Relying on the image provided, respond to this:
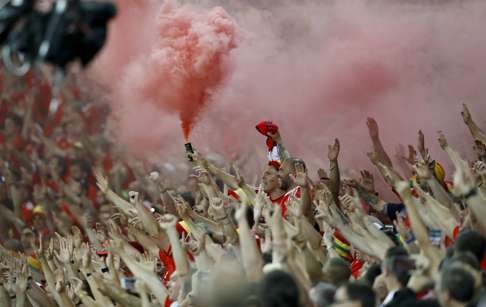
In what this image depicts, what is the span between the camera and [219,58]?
996 cm

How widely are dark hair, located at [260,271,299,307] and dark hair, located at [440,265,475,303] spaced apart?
1.83 feet

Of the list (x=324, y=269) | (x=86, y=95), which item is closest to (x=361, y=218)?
(x=324, y=269)

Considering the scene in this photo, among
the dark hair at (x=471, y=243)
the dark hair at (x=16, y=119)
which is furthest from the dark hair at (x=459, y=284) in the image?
the dark hair at (x=16, y=119)

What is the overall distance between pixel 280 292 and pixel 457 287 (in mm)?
654

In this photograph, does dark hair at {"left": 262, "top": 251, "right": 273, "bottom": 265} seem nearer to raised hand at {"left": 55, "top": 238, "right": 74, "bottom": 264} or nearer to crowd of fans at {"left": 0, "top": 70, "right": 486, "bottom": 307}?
crowd of fans at {"left": 0, "top": 70, "right": 486, "bottom": 307}

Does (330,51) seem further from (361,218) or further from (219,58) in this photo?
(361,218)

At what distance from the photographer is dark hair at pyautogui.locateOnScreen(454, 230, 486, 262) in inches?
205

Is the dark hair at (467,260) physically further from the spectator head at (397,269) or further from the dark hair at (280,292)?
the dark hair at (280,292)

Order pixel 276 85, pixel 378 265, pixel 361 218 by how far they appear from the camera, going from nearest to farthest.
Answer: pixel 378 265 < pixel 361 218 < pixel 276 85

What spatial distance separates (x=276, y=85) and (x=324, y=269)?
4.68m

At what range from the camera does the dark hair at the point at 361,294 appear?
4648mm

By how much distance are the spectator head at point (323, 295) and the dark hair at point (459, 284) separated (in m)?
0.52

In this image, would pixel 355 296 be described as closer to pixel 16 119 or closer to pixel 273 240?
pixel 273 240

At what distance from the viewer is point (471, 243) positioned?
5219 mm
